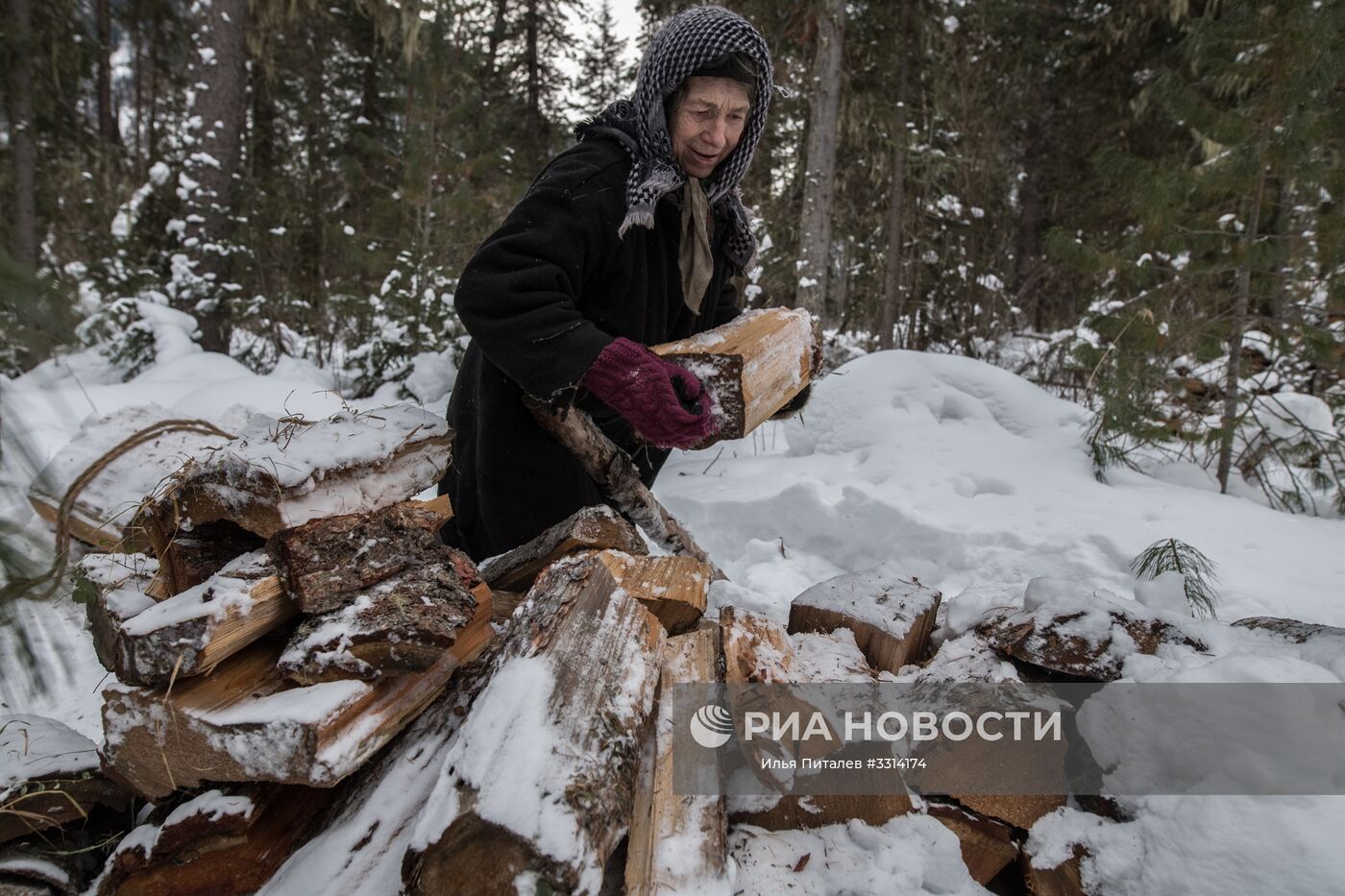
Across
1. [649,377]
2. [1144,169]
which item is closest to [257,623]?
[649,377]

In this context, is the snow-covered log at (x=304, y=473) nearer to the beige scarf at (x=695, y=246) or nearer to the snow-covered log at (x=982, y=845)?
the beige scarf at (x=695, y=246)

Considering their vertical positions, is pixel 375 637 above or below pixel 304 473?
below

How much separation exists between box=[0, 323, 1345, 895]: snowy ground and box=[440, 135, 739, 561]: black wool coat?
29.2 inches

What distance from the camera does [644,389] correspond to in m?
1.56

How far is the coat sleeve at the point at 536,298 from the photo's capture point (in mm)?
1572

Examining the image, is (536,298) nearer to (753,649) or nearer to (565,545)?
(565,545)

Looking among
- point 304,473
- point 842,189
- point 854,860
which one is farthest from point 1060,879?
point 842,189

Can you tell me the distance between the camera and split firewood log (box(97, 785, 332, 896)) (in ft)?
3.70

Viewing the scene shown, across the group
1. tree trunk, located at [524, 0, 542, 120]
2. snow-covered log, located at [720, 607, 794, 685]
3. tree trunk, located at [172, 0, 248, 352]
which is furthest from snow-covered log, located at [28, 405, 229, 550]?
tree trunk, located at [524, 0, 542, 120]

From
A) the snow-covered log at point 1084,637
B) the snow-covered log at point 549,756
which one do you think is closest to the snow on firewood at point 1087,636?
the snow-covered log at point 1084,637

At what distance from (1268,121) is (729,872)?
15.4 ft

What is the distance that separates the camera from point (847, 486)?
315 cm

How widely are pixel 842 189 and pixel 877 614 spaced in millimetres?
9286

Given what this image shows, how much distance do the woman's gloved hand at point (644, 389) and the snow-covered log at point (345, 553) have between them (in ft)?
1.74
